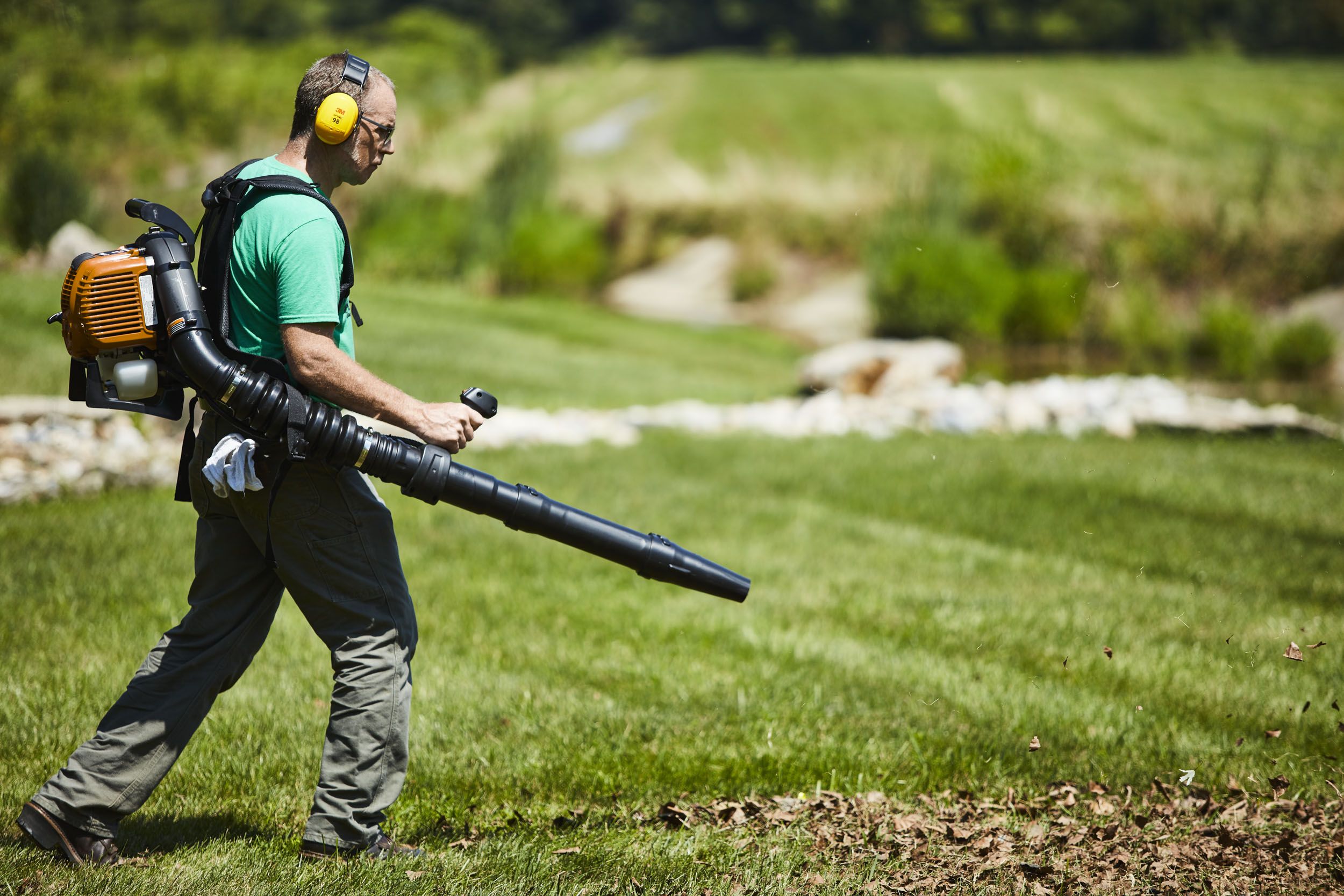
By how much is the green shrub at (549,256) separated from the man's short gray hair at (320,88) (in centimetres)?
1915

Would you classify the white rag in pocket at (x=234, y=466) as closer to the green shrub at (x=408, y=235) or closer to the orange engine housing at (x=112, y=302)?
the orange engine housing at (x=112, y=302)

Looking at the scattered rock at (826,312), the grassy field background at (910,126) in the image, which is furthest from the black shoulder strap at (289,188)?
the scattered rock at (826,312)

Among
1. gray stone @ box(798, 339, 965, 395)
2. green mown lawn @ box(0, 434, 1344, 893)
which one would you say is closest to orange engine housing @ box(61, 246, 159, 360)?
green mown lawn @ box(0, 434, 1344, 893)

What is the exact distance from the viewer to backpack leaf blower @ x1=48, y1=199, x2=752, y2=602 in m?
3.03

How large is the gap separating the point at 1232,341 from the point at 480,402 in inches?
580

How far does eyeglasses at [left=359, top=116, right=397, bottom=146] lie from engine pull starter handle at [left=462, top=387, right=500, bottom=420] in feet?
2.41

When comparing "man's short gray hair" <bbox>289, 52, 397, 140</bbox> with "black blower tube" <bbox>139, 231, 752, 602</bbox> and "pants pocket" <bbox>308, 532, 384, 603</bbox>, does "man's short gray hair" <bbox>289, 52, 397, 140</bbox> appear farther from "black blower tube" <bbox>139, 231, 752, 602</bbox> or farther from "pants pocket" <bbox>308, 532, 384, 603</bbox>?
"pants pocket" <bbox>308, 532, 384, 603</bbox>

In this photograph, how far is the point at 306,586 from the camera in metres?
3.27

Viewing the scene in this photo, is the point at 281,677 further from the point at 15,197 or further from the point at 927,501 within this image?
the point at 15,197

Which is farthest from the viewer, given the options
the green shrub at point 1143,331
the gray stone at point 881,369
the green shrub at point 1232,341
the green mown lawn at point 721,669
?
the green shrub at point 1143,331

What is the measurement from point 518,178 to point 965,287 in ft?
30.3

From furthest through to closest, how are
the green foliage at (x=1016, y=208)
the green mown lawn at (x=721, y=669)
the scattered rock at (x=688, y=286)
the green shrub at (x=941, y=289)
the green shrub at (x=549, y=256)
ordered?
the scattered rock at (x=688, y=286), the green shrub at (x=549, y=256), the green foliage at (x=1016, y=208), the green shrub at (x=941, y=289), the green mown lawn at (x=721, y=669)

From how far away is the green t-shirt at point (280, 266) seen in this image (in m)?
3.01

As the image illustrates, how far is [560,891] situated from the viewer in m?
3.32
